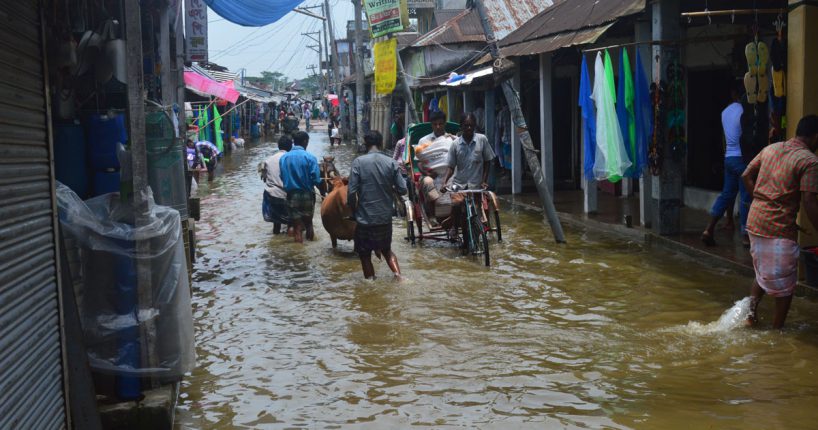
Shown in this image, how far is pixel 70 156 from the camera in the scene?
603cm

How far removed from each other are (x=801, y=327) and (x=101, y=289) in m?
5.44

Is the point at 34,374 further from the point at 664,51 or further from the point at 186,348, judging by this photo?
the point at 664,51

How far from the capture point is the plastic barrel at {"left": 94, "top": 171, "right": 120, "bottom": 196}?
242 inches

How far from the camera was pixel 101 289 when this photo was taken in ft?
17.1

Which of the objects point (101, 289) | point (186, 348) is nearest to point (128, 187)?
point (101, 289)

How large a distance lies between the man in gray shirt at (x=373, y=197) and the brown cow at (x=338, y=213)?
2117 mm

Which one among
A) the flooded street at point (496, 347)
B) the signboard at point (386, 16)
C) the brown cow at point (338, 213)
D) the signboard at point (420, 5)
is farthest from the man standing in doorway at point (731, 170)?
A: the signboard at point (420, 5)

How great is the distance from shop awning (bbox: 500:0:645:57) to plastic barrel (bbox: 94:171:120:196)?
692 centimetres

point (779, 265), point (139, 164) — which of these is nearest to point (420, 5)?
point (779, 265)

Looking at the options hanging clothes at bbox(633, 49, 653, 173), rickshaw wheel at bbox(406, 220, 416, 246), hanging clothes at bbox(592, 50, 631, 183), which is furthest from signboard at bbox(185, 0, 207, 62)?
hanging clothes at bbox(633, 49, 653, 173)

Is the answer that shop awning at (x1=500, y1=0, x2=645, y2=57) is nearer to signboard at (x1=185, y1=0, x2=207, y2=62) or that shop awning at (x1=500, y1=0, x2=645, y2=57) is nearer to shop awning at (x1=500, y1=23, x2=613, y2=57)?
shop awning at (x1=500, y1=23, x2=613, y2=57)

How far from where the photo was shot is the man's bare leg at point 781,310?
7.05m

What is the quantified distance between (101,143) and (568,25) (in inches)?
363

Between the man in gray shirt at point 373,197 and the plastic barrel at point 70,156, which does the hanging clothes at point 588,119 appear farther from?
the plastic barrel at point 70,156
